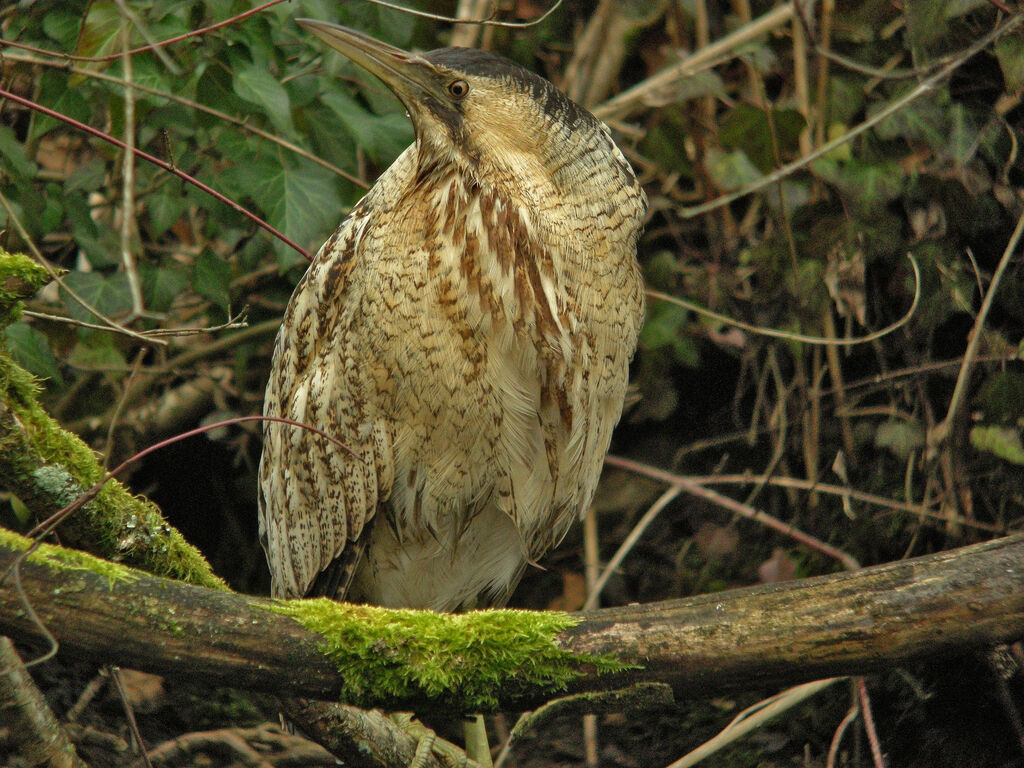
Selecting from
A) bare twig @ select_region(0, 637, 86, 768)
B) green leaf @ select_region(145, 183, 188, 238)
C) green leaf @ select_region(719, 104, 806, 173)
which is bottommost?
bare twig @ select_region(0, 637, 86, 768)

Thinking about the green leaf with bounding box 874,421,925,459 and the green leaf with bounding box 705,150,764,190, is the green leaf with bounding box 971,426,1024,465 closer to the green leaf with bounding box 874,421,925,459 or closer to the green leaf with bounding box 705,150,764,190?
the green leaf with bounding box 874,421,925,459

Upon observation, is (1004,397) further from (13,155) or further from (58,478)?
(13,155)

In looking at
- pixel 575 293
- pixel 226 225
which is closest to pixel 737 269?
pixel 575 293

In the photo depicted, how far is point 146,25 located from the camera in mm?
2312

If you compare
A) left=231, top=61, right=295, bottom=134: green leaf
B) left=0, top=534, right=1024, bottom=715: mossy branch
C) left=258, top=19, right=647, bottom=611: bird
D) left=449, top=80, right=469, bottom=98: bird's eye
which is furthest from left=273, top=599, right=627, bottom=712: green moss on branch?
left=231, top=61, right=295, bottom=134: green leaf

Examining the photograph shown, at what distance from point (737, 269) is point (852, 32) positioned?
81 centimetres

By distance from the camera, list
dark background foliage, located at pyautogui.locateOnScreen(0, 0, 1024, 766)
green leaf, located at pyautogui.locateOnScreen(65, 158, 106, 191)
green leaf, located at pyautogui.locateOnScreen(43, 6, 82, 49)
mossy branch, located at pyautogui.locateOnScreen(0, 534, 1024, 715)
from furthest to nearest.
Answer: green leaf, located at pyautogui.locateOnScreen(65, 158, 106, 191)
dark background foliage, located at pyautogui.locateOnScreen(0, 0, 1024, 766)
green leaf, located at pyautogui.locateOnScreen(43, 6, 82, 49)
mossy branch, located at pyautogui.locateOnScreen(0, 534, 1024, 715)

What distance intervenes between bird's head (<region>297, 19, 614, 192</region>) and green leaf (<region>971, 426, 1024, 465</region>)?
1424 mm

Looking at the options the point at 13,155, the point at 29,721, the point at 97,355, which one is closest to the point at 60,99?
the point at 13,155

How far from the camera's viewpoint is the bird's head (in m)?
2.04

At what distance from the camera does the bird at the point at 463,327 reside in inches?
81.0

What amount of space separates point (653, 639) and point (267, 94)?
1.45 m

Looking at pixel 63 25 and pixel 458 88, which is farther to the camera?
pixel 63 25

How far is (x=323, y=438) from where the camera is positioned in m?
2.31
